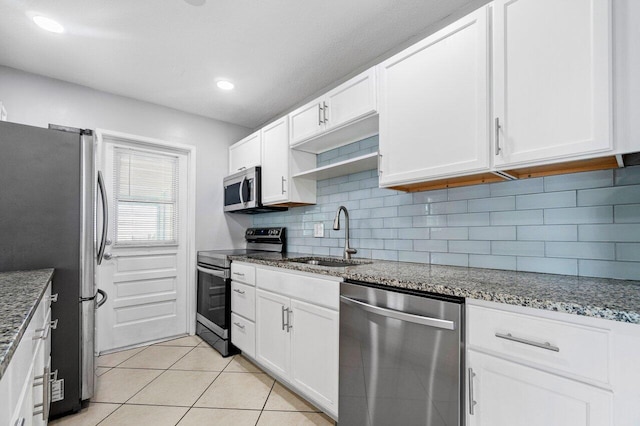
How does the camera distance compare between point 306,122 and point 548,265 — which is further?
point 306,122

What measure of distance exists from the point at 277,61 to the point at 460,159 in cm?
169

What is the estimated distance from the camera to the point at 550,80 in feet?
4.09

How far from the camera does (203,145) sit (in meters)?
3.58

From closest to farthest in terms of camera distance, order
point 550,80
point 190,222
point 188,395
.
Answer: point 550,80, point 188,395, point 190,222

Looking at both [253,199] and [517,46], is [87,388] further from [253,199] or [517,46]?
[517,46]

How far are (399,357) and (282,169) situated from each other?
Answer: 76.5 inches

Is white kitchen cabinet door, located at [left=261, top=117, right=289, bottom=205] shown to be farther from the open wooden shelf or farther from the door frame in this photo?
the door frame

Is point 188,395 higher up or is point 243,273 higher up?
point 243,273

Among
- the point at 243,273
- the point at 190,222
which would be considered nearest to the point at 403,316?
the point at 243,273

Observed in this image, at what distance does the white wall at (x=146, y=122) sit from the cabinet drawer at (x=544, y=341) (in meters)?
3.09

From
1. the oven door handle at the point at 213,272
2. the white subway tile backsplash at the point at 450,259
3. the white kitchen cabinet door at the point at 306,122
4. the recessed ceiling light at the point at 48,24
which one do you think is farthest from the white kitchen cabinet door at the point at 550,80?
the recessed ceiling light at the point at 48,24

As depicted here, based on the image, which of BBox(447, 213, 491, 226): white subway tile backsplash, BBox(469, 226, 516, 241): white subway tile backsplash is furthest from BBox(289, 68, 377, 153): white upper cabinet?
BBox(469, 226, 516, 241): white subway tile backsplash

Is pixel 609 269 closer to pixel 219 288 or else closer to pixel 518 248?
pixel 518 248

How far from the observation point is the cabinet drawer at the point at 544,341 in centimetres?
87
